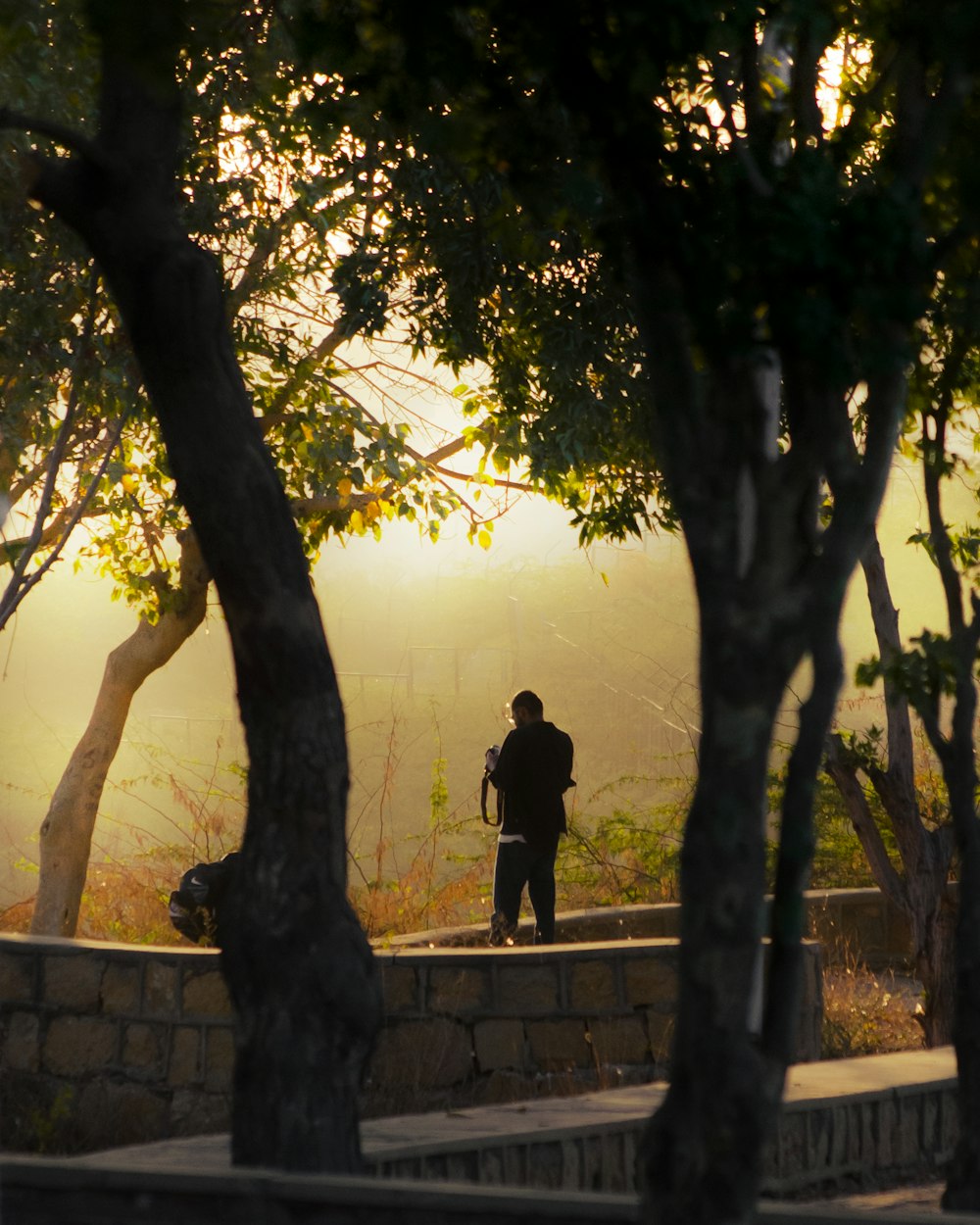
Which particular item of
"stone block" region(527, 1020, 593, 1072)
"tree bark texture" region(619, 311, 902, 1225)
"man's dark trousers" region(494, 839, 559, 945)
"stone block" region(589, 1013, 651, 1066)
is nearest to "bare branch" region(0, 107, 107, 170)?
"tree bark texture" region(619, 311, 902, 1225)

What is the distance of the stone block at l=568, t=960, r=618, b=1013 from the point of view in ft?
25.1

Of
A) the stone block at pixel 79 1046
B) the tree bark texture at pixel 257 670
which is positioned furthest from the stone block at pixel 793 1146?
the stone block at pixel 79 1046

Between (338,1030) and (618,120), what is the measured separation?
2511mm

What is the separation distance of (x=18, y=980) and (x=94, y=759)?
546 cm

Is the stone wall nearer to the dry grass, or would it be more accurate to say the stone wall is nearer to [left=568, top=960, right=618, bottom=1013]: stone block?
[left=568, top=960, right=618, bottom=1013]: stone block

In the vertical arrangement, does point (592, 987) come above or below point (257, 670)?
below

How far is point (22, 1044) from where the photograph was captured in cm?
782

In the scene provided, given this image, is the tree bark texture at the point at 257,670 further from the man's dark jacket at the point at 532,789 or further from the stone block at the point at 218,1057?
the man's dark jacket at the point at 532,789

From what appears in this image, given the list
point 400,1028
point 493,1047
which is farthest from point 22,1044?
point 493,1047

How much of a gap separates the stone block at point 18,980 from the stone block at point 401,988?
6.16 feet

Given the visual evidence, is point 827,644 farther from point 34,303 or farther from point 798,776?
point 34,303

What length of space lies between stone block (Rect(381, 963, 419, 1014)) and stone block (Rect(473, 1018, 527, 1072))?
343 millimetres

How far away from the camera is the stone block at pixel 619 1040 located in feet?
25.2

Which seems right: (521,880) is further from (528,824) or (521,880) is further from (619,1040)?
(619,1040)
